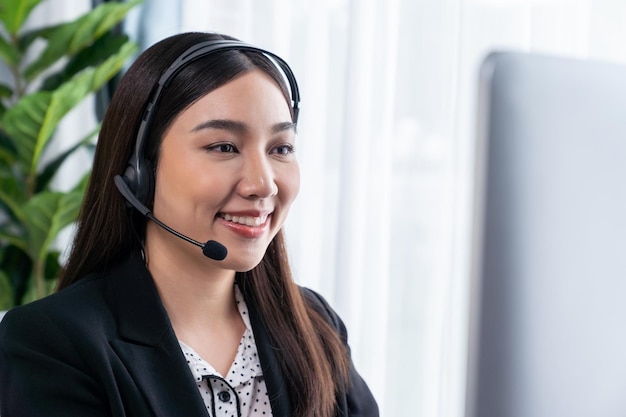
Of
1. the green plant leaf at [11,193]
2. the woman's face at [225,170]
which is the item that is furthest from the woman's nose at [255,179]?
the green plant leaf at [11,193]

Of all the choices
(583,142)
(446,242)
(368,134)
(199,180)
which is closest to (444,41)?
(368,134)

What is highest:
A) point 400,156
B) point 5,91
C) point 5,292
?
point 5,91

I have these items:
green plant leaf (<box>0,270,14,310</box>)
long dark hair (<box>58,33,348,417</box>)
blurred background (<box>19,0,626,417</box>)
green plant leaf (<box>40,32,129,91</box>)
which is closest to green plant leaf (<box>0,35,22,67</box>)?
green plant leaf (<box>40,32,129,91</box>)

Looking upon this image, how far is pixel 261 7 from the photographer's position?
2107mm

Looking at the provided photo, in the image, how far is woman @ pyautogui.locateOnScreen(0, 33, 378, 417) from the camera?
1039mm

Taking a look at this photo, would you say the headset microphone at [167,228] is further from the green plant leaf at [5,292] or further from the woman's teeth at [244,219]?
the green plant leaf at [5,292]

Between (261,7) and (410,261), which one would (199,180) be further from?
(261,7)

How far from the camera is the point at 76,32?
7.12 feet

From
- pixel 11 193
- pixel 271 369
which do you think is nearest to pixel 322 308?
pixel 271 369

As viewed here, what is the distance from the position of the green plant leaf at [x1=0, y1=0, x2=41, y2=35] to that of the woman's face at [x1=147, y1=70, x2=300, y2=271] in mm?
1230

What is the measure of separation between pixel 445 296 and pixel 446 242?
12 cm

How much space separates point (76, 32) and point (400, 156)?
99 centimetres

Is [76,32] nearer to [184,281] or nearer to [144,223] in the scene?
[144,223]

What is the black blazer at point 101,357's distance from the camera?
1.00m
